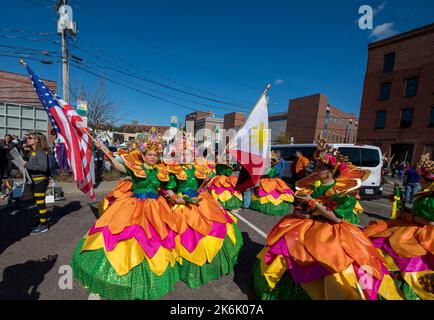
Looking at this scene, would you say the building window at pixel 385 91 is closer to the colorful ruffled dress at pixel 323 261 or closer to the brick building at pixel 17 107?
the colorful ruffled dress at pixel 323 261

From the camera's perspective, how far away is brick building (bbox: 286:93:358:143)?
3675 cm

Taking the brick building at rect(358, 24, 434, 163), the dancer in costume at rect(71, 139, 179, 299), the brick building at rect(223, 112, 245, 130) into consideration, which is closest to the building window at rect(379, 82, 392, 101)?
the brick building at rect(358, 24, 434, 163)

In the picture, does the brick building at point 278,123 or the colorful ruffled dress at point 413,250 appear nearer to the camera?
the colorful ruffled dress at point 413,250

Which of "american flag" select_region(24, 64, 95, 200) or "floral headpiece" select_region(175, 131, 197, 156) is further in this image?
"floral headpiece" select_region(175, 131, 197, 156)

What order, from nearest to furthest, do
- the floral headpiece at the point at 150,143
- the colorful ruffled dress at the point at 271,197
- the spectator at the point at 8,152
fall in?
the floral headpiece at the point at 150,143 → the colorful ruffled dress at the point at 271,197 → the spectator at the point at 8,152

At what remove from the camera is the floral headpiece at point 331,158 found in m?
2.48

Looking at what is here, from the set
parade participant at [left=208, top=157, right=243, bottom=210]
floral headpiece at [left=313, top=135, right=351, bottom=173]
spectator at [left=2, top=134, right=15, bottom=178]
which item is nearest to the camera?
floral headpiece at [left=313, top=135, right=351, bottom=173]

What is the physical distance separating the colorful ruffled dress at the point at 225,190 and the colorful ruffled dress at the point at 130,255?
3.82 m

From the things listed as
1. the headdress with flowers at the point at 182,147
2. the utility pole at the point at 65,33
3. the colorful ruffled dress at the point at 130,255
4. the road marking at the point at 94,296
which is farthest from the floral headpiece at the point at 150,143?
the utility pole at the point at 65,33

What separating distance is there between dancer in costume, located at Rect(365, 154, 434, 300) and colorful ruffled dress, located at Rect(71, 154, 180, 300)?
2.49 metres

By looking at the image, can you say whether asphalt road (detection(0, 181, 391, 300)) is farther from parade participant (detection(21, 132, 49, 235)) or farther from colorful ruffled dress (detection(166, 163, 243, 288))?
parade participant (detection(21, 132, 49, 235))

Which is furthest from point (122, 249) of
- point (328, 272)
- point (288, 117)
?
point (288, 117)
